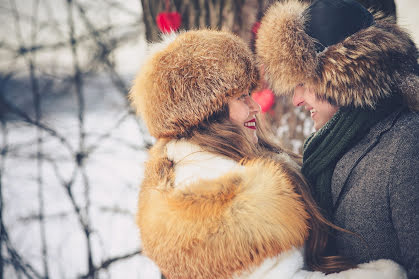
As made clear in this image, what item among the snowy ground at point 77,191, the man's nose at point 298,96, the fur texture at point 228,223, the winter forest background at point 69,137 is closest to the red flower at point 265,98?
the winter forest background at point 69,137

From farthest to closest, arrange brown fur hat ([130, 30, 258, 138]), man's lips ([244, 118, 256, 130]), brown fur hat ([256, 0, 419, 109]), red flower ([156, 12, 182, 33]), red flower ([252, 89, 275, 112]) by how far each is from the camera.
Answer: red flower ([252, 89, 275, 112]) → red flower ([156, 12, 182, 33]) → man's lips ([244, 118, 256, 130]) → brown fur hat ([130, 30, 258, 138]) → brown fur hat ([256, 0, 419, 109])

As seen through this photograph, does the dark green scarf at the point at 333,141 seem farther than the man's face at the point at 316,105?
No

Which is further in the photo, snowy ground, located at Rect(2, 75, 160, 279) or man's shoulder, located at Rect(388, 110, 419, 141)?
snowy ground, located at Rect(2, 75, 160, 279)

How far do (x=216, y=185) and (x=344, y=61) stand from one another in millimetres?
791

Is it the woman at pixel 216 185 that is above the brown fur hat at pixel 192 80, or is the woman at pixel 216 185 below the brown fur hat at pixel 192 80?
below

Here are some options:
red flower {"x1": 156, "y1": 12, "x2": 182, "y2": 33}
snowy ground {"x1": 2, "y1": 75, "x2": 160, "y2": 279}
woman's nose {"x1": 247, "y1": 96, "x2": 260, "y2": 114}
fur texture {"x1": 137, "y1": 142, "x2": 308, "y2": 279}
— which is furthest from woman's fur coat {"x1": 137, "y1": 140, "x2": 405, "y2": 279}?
snowy ground {"x1": 2, "y1": 75, "x2": 160, "y2": 279}

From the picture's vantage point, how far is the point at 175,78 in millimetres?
1338

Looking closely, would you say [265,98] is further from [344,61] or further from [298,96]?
[344,61]

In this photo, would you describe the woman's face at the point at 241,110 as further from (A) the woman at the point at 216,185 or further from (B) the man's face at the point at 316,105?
(B) the man's face at the point at 316,105

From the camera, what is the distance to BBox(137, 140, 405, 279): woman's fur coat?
1090 mm

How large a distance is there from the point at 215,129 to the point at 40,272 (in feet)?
8.40

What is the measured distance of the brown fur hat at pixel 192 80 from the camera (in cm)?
133

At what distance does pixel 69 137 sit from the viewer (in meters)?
2.87

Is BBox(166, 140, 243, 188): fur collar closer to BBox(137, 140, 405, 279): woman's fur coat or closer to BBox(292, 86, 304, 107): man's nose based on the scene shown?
BBox(137, 140, 405, 279): woman's fur coat
